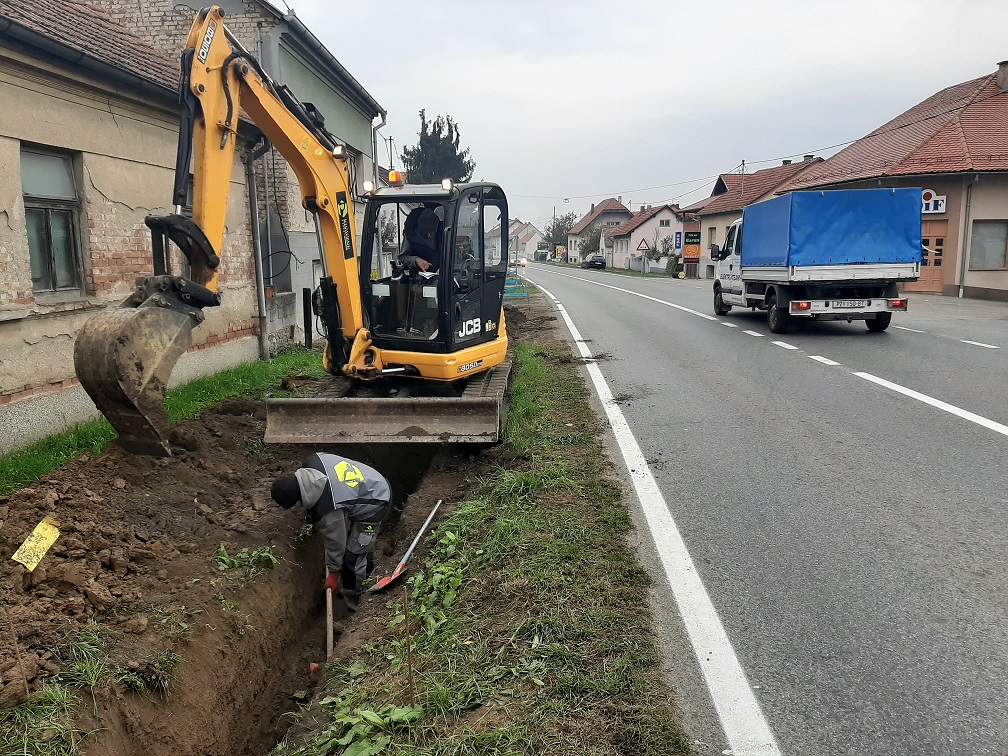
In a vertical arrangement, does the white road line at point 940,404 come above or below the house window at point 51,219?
below

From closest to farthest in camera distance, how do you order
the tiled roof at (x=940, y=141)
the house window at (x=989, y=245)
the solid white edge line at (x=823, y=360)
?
the solid white edge line at (x=823, y=360) → the house window at (x=989, y=245) → the tiled roof at (x=940, y=141)

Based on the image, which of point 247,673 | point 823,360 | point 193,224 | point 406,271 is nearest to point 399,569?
point 247,673

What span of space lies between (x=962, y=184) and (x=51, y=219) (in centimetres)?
2838

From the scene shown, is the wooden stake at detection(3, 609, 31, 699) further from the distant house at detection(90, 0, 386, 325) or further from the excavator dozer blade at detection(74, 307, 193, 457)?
the distant house at detection(90, 0, 386, 325)

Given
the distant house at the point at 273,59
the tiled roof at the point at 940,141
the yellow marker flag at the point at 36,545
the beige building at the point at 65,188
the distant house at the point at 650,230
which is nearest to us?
the yellow marker flag at the point at 36,545

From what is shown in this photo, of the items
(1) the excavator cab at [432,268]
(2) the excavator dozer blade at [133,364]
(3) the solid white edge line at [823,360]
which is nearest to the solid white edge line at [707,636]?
(1) the excavator cab at [432,268]

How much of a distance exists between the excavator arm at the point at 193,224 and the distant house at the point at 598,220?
95.4 metres

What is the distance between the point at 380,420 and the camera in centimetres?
710

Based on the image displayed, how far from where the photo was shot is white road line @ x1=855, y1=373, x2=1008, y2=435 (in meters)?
7.25

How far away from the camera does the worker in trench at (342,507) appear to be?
17.7ft

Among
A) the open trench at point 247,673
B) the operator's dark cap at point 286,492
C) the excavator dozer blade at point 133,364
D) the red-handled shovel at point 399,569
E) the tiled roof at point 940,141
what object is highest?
the tiled roof at point 940,141

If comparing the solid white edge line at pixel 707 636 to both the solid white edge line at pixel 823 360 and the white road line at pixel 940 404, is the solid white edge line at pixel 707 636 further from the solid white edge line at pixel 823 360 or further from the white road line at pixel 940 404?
the solid white edge line at pixel 823 360

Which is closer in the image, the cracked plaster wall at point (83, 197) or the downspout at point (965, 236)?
the cracked plaster wall at point (83, 197)

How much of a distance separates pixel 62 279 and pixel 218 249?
360 centimetres
